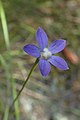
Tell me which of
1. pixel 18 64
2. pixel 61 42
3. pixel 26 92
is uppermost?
pixel 61 42

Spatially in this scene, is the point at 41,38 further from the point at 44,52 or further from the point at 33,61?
the point at 33,61

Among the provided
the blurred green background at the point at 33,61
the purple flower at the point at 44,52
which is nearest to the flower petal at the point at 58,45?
the purple flower at the point at 44,52

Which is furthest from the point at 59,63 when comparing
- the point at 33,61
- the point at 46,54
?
the point at 33,61

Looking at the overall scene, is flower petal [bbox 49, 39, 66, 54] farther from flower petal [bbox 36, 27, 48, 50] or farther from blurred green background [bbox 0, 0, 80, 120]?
blurred green background [bbox 0, 0, 80, 120]

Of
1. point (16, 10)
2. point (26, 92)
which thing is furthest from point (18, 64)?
point (16, 10)

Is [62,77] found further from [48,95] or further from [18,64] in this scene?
[18,64]

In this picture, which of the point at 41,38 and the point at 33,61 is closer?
the point at 41,38
